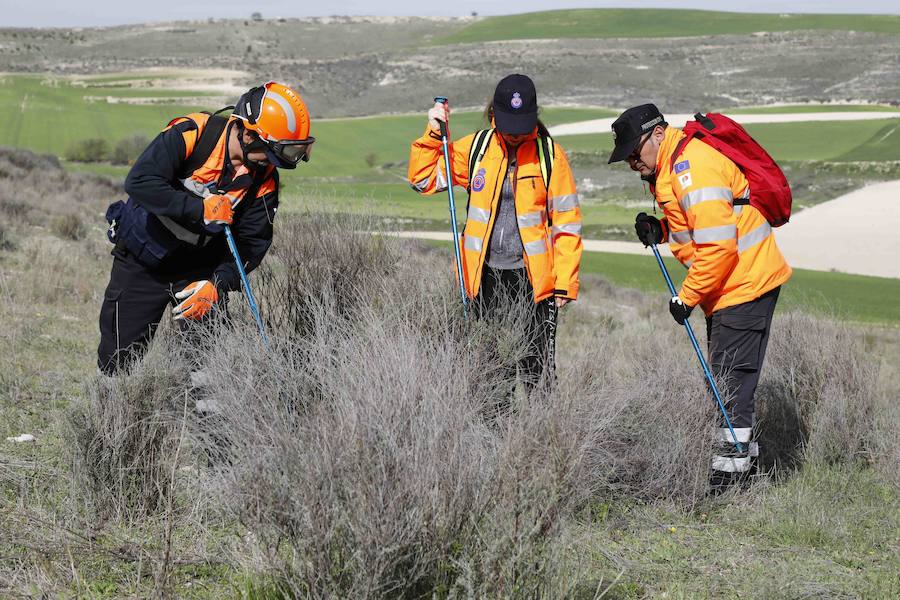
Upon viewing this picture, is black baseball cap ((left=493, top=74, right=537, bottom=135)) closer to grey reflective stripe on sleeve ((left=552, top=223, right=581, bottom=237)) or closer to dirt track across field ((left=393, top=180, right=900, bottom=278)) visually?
grey reflective stripe on sleeve ((left=552, top=223, right=581, bottom=237))

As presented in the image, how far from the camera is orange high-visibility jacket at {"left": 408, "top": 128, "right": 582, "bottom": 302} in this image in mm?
5395

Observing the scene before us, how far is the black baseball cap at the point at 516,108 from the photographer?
17.4ft

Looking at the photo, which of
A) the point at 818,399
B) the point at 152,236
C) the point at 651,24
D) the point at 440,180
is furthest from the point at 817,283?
the point at 651,24

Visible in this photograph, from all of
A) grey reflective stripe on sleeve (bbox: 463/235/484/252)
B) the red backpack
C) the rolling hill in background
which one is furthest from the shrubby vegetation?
the rolling hill in background

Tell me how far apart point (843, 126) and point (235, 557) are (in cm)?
5655

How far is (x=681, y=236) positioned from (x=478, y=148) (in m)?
1.24

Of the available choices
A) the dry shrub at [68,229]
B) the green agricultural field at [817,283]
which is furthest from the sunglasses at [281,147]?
the green agricultural field at [817,283]

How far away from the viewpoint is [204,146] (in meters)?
4.84

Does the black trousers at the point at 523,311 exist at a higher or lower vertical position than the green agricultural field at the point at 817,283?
higher

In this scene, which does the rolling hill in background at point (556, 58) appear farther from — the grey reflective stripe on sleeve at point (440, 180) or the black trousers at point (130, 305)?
the black trousers at point (130, 305)

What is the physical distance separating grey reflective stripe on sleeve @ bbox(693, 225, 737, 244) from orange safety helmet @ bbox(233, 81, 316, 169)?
1.97 m

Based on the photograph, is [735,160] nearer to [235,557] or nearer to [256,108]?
[256,108]

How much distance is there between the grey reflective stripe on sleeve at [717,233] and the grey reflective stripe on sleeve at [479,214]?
3.89ft

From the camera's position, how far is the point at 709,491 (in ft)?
16.6
